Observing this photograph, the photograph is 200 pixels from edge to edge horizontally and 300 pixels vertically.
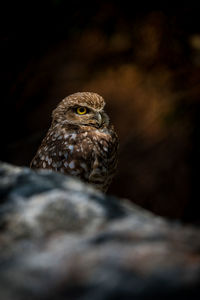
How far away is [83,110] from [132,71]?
1680 millimetres

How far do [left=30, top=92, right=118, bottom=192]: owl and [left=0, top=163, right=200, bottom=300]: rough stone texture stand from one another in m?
1.40

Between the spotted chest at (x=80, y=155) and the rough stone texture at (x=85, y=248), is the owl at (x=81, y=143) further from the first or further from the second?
the rough stone texture at (x=85, y=248)

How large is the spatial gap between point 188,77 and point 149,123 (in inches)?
26.3

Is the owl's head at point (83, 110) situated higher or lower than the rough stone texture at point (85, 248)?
higher

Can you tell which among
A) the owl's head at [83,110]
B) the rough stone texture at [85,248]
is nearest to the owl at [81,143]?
the owl's head at [83,110]

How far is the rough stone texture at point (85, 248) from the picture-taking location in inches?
24.7

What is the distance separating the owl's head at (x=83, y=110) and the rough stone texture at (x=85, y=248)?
1.55m

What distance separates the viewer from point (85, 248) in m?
0.74

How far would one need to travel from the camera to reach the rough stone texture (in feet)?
2.06

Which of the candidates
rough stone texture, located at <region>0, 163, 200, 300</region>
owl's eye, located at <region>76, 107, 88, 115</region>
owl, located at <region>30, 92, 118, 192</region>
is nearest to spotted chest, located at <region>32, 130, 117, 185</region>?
owl, located at <region>30, 92, 118, 192</region>

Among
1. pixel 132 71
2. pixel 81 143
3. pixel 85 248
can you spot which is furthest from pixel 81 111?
pixel 85 248

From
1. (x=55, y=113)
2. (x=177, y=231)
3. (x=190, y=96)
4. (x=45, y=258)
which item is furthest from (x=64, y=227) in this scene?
(x=190, y=96)

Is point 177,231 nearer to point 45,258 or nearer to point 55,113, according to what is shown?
point 45,258

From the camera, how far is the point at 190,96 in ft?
12.5
